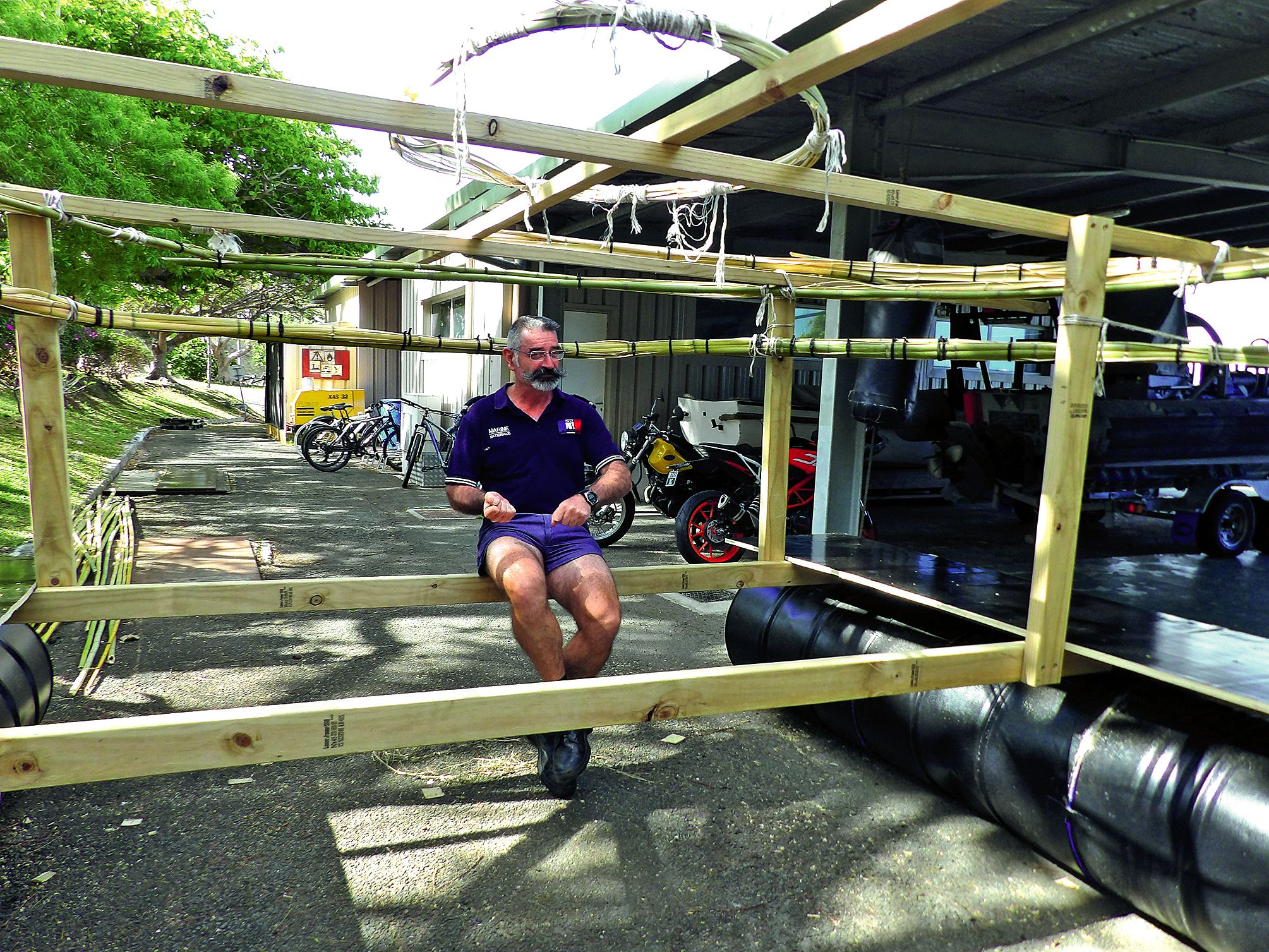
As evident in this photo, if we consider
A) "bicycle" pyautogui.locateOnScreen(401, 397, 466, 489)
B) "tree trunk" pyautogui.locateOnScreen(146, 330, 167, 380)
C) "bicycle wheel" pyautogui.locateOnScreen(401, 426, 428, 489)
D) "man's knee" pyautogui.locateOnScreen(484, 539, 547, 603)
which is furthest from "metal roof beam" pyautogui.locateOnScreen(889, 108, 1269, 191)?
"tree trunk" pyautogui.locateOnScreen(146, 330, 167, 380)

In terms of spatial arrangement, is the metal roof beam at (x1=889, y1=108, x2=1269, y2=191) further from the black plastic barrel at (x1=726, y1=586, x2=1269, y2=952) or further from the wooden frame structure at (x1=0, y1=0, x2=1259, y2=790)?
the black plastic barrel at (x1=726, y1=586, x2=1269, y2=952)

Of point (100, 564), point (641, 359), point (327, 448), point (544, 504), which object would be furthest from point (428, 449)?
point (544, 504)

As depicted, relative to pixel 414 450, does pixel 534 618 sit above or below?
above

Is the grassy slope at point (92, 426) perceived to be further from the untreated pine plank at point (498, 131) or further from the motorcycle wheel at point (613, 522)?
the motorcycle wheel at point (613, 522)

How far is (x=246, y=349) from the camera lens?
62938mm

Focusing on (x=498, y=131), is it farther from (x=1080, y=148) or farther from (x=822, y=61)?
(x=1080, y=148)

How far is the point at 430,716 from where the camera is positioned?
2.15 metres

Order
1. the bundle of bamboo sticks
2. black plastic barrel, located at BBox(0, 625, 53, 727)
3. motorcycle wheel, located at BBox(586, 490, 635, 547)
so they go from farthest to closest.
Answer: motorcycle wheel, located at BBox(586, 490, 635, 547) → the bundle of bamboo sticks → black plastic barrel, located at BBox(0, 625, 53, 727)

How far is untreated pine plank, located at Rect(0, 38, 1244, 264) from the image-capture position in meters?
2.07

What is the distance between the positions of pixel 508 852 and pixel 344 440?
12.2 meters

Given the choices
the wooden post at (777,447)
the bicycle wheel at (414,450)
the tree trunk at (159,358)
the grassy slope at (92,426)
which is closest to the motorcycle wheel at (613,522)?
the wooden post at (777,447)

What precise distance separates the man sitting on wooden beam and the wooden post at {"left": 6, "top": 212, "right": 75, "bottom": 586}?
1.37 m

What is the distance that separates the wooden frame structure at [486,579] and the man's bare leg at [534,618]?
1.07ft

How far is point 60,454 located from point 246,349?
65.4m
